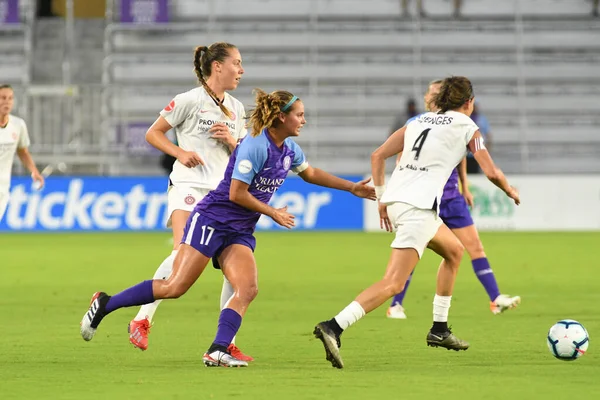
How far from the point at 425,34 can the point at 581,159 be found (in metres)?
4.26

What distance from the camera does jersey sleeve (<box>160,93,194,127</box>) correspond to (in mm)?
8477

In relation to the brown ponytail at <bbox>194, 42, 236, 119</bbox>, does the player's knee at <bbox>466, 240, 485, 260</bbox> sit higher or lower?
lower

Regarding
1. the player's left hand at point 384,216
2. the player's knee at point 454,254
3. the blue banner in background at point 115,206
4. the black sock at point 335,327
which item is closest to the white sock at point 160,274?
the black sock at point 335,327

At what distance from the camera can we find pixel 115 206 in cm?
2361

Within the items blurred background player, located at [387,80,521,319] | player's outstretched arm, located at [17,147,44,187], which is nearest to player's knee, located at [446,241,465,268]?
blurred background player, located at [387,80,521,319]

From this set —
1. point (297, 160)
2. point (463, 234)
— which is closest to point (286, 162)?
point (297, 160)

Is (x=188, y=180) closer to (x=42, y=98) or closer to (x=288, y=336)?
(x=288, y=336)

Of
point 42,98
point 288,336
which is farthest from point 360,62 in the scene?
point 288,336

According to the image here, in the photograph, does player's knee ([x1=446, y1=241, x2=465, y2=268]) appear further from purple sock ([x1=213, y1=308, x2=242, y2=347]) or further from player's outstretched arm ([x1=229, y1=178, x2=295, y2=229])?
purple sock ([x1=213, y1=308, x2=242, y2=347])

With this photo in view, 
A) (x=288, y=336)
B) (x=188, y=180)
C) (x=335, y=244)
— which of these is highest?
(x=188, y=180)

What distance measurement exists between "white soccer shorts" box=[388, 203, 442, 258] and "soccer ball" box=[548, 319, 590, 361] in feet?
3.17

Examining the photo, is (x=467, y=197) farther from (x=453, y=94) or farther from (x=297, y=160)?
(x=297, y=160)

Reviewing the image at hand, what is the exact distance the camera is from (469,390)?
632cm

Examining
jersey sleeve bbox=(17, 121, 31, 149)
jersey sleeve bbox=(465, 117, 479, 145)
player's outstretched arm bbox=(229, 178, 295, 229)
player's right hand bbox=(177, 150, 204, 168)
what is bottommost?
jersey sleeve bbox=(17, 121, 31, 149)
